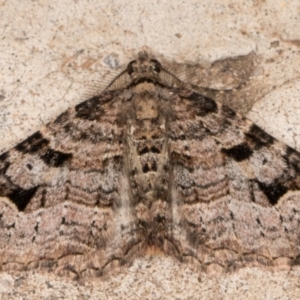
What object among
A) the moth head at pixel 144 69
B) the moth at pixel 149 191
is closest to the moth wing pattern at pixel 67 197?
the moth at pixel 149 191

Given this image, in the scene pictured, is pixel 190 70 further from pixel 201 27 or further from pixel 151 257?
pixel 151 257

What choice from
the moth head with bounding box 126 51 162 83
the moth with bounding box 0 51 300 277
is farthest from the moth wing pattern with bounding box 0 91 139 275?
the moth head with bounding box 126 51 162 83

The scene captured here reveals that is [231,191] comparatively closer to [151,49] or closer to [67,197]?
[67,197]

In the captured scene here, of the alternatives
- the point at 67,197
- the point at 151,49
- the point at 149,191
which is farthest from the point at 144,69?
the point at 67,197

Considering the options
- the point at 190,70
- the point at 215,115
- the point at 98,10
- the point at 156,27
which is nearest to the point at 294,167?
the point at 215,115

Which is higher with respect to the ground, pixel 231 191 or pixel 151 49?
pixel 151 49

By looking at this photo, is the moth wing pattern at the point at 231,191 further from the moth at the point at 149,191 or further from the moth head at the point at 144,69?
the moth head at the point at 144,69
